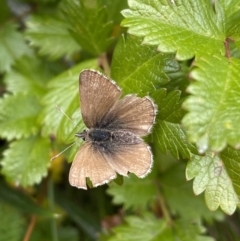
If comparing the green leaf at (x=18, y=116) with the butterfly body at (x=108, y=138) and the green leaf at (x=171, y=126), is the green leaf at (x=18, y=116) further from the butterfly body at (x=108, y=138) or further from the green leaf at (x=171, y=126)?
the green leaf at (x=171, y=126)

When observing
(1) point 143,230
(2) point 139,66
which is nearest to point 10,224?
(1) point 143,230

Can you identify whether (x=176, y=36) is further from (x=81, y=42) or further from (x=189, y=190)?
(x=189, y=190)

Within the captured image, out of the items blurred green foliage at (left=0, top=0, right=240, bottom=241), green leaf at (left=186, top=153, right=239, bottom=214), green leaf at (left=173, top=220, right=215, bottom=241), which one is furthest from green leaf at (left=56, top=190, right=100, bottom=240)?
green leaf at (left=186, top=153, right=239, bottom=214)

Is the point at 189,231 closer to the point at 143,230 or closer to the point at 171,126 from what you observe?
the point at 143,230

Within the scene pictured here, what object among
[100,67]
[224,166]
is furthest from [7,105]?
[224,166]

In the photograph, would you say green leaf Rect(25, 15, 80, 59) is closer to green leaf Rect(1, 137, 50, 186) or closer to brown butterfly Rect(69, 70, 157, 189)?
green leaf Rect(1, 137, 50, 186)
